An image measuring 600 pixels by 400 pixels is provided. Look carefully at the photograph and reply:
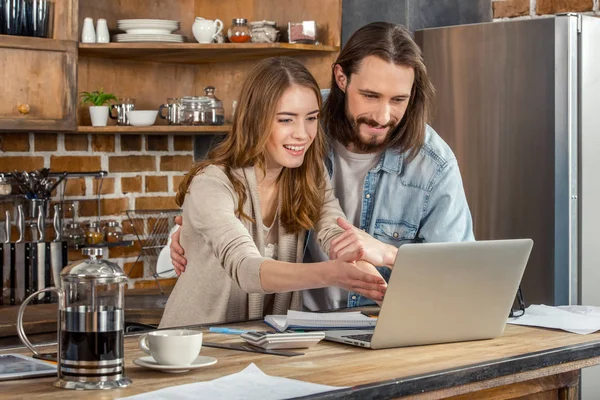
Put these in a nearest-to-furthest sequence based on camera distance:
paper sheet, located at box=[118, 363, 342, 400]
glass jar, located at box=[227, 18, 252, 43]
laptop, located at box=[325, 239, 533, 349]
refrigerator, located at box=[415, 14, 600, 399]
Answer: paper sheet, located at box=[118, 363, 342, 400] < laptop, located at box=[325, 239, 533, 349] < refrigerator, located at box=[415, 14, 600, 399] < glass jar, located at box=[227, 18, 252, 43]

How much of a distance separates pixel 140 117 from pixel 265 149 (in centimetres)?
143

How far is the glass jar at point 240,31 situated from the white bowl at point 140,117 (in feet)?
1.34

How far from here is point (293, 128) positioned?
2.38 metres

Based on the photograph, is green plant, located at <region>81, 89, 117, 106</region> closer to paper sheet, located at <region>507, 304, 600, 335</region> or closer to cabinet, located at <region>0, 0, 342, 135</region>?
cabinet, located at <region>0, 0, 342, 135</region>

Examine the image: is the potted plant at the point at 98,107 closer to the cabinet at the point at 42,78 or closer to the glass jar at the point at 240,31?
the cabinet at the point at 42,78

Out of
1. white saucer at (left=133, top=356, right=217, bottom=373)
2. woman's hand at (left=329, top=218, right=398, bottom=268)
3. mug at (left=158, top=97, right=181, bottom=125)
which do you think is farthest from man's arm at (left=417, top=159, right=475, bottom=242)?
mug at (left=158, top=97, right=181, bottom=125)

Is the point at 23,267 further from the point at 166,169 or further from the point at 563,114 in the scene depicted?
the point at 563,114

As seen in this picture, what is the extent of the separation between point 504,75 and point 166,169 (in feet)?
4.96

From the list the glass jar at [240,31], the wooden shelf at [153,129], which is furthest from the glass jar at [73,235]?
the glass jar at [240,31]

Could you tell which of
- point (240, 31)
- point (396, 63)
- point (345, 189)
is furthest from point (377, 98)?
point (240, 31)

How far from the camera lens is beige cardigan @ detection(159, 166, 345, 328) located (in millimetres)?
2219

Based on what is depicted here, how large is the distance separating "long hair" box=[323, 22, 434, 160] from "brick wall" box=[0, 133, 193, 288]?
1.46m

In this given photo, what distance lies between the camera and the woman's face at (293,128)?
2379 mm

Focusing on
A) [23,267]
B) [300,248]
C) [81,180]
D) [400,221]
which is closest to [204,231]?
[300,248]
